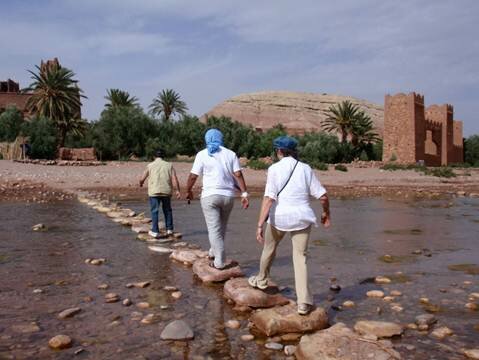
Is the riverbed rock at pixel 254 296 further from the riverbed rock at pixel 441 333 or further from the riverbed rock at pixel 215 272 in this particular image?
the riverbed rock at pixel 441 333

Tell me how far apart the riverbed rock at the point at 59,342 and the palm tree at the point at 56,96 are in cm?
4262

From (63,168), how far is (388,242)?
76.7ft

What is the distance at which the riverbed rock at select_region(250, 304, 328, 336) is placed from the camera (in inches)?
163

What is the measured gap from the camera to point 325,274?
249 inches

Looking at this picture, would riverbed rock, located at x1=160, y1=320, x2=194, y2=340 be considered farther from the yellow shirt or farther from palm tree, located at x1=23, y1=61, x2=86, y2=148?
palm tree, located at x1=23, y1=61, x2=86, y2=148

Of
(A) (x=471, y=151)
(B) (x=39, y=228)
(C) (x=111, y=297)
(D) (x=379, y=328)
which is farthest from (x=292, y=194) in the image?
(A) (x=471, y=151)

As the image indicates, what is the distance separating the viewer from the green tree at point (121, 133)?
4422cm

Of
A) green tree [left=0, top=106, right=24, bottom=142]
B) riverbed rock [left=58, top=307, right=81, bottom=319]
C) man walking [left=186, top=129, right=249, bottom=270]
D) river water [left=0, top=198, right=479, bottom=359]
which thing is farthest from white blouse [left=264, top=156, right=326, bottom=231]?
green tree [left=0, top=106, right=24, bottom=142]

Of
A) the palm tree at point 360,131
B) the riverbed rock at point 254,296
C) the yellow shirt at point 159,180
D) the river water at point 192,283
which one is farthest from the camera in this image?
the palm tree at point 360,131

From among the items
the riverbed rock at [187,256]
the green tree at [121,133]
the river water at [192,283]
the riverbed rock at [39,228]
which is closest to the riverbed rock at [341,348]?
the river water at [192,283]

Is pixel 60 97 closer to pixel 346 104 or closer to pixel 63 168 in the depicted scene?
pixel 63 168

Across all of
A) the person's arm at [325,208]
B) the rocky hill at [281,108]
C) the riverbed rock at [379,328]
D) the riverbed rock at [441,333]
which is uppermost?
the rocky hill at [281,108]

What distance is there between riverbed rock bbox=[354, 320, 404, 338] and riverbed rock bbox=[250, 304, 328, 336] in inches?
12.9

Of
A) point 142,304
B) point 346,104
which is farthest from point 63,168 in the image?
point 346,104
